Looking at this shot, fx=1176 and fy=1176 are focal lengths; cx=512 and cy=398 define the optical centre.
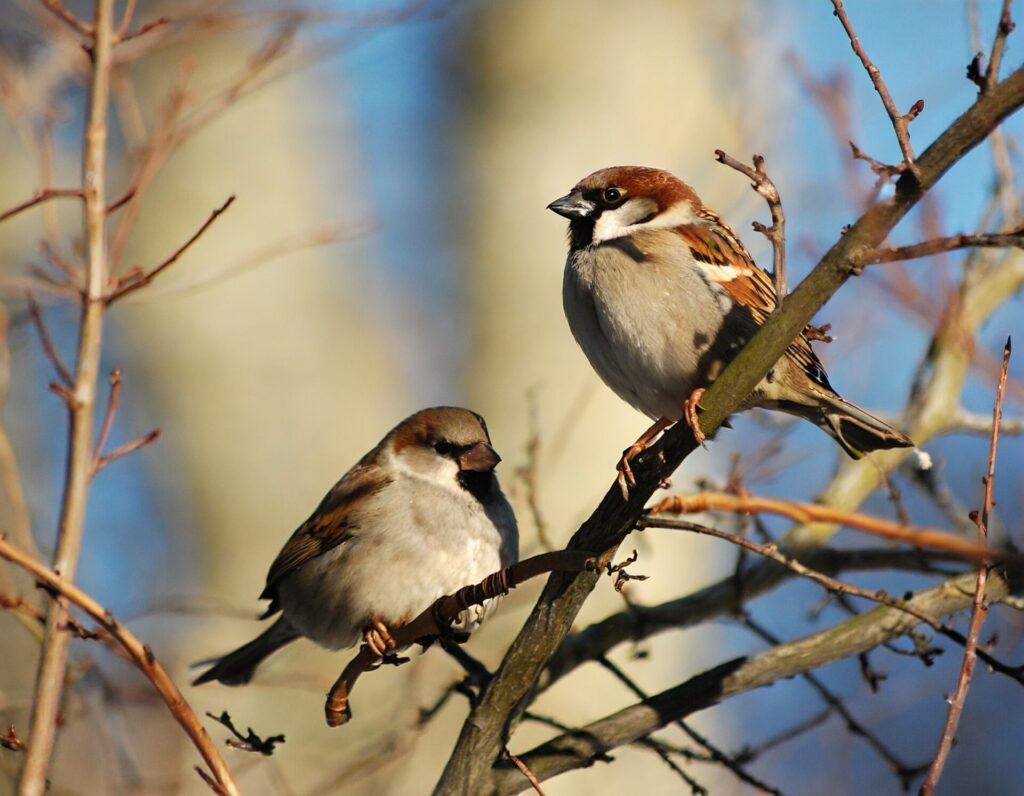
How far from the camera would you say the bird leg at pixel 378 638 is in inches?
105

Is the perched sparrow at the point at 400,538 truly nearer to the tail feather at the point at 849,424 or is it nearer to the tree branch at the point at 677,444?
the tree branch at the point at 677,444

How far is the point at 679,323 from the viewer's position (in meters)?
2.82

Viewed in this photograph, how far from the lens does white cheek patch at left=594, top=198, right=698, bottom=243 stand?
10.4 ft

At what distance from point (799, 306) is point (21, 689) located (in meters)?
6.86

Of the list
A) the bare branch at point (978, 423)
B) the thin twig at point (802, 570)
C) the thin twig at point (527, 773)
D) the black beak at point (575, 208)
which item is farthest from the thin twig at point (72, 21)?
the bare branch at point (978, 423)

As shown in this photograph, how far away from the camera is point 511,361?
695 centimetres

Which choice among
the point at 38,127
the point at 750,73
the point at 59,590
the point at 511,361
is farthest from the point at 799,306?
the point at 511,361

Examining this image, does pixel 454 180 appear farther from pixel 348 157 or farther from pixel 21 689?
pixel 21 689

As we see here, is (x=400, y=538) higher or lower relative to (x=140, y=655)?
higher

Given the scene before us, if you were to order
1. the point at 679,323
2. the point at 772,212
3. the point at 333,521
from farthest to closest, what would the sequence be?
the point at 333,521
the point at 679,323
the point at 772,212

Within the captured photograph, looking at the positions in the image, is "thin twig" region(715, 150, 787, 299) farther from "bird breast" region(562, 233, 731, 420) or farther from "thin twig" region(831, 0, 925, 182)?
"bird breast" region(562, 233, 731, 420)

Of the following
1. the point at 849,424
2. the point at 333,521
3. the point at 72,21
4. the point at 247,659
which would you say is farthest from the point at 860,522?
the point at 247,659

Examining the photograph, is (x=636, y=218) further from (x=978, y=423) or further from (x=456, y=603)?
(x=456, y=603)

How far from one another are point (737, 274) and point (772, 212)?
3.44ft
